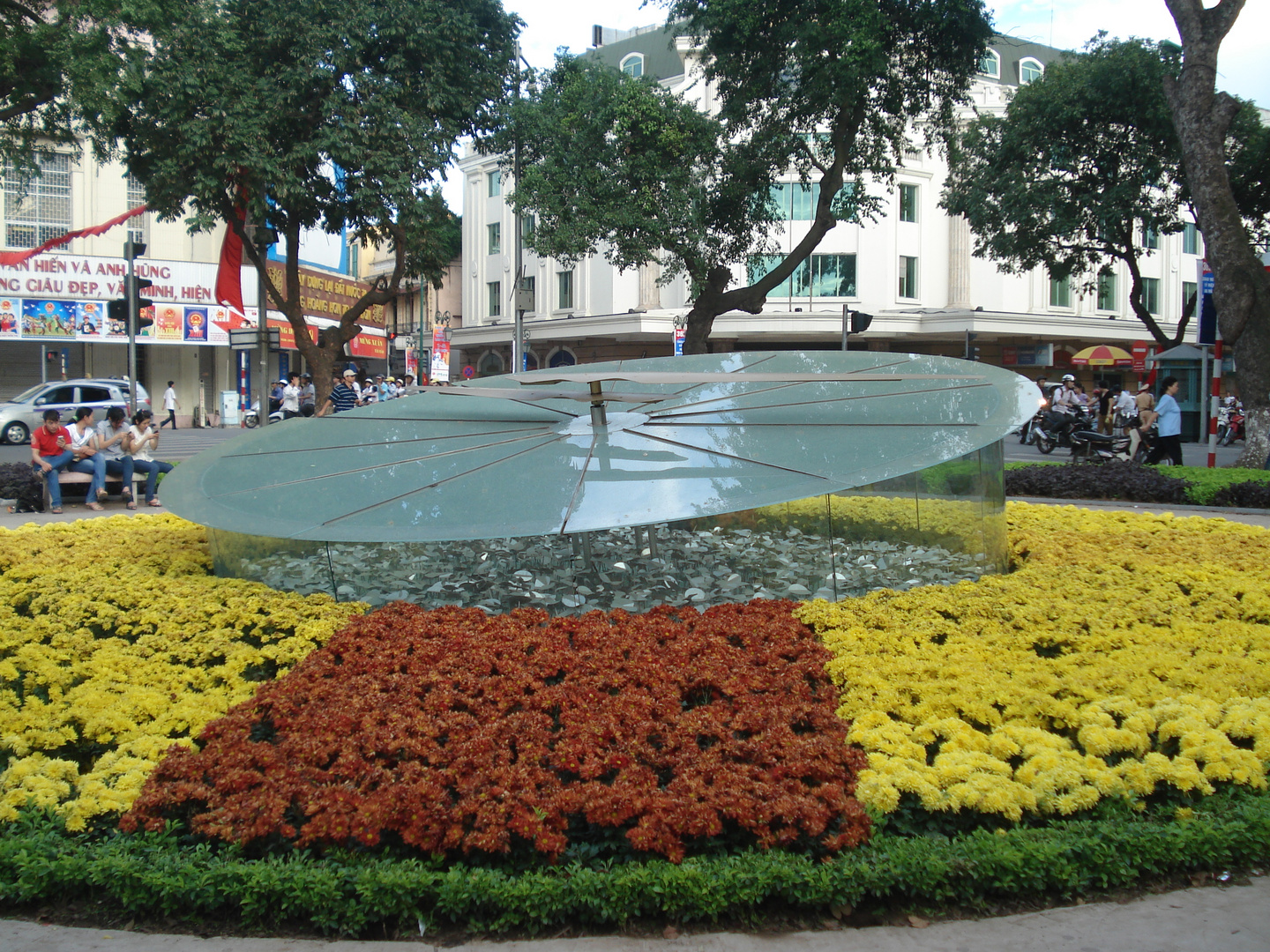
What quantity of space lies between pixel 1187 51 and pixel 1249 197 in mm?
7488

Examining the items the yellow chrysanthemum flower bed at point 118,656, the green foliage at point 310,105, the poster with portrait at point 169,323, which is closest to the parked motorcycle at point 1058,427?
the green foliage at point 310,105

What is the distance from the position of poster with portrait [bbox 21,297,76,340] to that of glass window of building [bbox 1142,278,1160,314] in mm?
37200

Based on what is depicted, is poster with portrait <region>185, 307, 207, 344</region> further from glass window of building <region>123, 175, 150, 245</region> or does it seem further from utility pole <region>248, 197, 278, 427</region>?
utility pole <region>248, 197, 278, 427</region>

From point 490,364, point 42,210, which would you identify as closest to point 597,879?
point 42,210

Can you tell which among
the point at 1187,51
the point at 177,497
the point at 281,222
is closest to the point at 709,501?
the point at 177,497

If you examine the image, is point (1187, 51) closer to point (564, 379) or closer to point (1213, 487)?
point (1213, 487)

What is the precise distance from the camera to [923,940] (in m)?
2.53

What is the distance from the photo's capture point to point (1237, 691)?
3.63 m

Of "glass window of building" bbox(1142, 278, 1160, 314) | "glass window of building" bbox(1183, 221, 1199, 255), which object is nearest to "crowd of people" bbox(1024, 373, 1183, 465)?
"glass window of building" bbox(1142, 278, 1160, 314)

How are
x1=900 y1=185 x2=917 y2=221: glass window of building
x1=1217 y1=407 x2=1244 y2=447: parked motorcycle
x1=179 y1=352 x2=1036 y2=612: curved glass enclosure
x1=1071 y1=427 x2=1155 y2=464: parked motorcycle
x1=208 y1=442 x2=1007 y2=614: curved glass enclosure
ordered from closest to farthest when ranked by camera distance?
x1=179 y1=352 x2=1036 y2=612: curved glass enclosure → x1=208 y1=442 x2=1007 y2=614: curved glass enclosure → x1=1071 y1=427 x2=1155 y2=464: parked motorcycle → x1=1217 y1=407 x2=1244 y2=447: parked motorcycle → x1=900 y1=185 x2=917 y2=221: glass window of building

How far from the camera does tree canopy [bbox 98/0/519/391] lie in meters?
14.6

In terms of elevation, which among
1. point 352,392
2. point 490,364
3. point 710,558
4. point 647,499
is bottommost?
point 710,558

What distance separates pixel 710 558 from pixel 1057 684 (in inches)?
80.1

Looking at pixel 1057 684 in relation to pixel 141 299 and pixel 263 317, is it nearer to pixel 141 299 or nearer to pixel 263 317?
pixel 141 299
